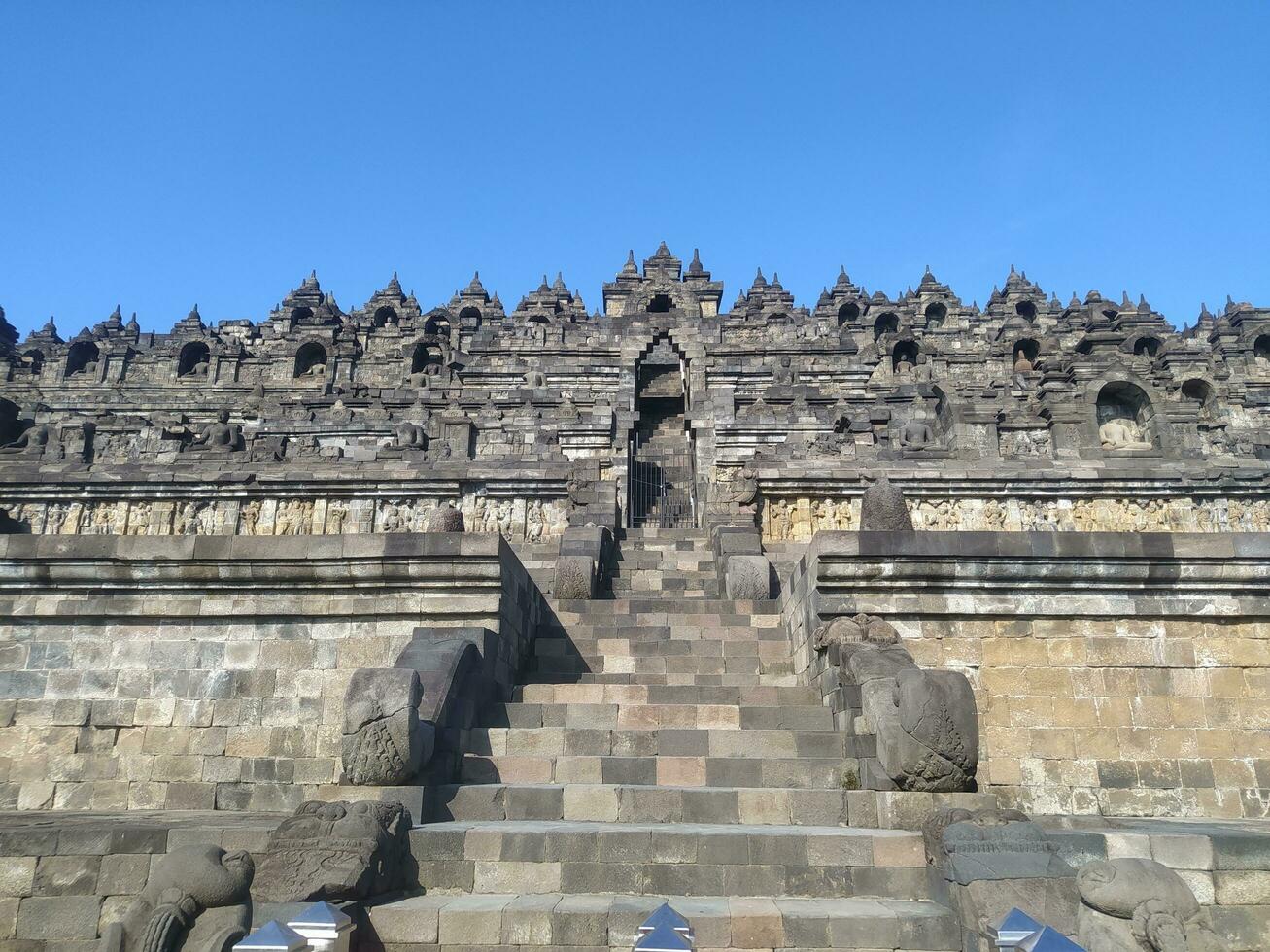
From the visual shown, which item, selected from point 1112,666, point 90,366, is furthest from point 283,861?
point 90,366

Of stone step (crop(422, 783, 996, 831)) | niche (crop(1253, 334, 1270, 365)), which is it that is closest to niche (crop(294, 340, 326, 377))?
stone step (crop(422, 783, 996, 831))

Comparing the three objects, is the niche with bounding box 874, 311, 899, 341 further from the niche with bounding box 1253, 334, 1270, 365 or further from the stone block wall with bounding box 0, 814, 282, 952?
the stone block wall with bounding box 0, 814, 282, 952

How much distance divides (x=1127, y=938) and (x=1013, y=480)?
51.1ft

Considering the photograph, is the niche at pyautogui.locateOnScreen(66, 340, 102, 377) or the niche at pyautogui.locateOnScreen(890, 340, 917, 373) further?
the niche at pyautogui.locateOnScreen(66, 340, 102, 377)

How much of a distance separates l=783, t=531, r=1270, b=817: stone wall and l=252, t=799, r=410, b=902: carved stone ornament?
4832mm

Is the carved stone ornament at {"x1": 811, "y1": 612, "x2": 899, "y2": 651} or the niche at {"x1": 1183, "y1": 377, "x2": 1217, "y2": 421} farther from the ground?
the niche at {"x1": 1183, "y1": 377, "x2": 1217, "y2": 421}

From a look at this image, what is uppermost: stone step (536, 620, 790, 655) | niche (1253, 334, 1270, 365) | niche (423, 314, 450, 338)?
niche (423, 314, 450, 338)

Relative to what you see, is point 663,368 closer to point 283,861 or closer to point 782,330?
point 782,330

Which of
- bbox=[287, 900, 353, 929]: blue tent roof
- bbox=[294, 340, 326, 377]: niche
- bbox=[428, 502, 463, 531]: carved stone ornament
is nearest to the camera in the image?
bbox=[287, 900, 353, 929]: blue tent roof

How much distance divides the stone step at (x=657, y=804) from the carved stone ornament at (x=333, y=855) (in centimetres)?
89

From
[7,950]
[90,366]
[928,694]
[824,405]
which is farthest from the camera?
[90,366]

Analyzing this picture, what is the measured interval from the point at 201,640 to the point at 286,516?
425 inches

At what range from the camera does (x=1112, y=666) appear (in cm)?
925

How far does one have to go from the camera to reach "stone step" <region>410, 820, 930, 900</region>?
246 inches
